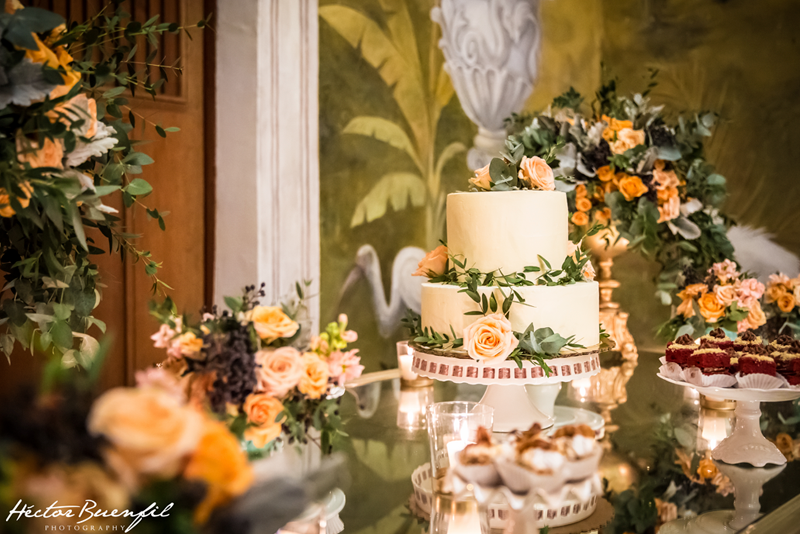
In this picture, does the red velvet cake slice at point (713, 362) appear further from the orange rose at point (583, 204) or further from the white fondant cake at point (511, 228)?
the orange rose at point (583, 204)

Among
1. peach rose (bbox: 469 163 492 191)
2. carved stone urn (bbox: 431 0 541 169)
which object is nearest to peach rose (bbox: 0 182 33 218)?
peach rose (bbox: 469 163 492 191)

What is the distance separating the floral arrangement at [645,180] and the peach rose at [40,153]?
7.42 feet

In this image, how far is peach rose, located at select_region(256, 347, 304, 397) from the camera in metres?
1.15

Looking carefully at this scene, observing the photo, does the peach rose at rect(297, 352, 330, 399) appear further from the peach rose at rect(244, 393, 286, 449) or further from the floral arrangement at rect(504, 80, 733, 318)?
the floral arrangement at rect(504, 80, 733, 318)

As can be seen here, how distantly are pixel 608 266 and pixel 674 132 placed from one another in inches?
31.7

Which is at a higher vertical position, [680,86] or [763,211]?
[680,86]

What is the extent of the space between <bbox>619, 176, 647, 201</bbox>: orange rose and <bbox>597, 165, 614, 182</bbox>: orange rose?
0.06m

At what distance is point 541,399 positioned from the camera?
8.42ft

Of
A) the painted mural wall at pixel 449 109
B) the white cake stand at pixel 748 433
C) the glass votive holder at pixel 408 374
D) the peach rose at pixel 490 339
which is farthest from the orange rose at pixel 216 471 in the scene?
the painted mural wall at pixel 449 109

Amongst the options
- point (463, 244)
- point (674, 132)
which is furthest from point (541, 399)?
point (674, 132)

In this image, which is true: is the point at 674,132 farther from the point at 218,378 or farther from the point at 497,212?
the point at 218,378

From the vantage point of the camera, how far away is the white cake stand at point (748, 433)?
2.08 meters

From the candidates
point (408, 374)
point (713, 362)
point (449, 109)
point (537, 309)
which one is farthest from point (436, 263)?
point (449, 109)

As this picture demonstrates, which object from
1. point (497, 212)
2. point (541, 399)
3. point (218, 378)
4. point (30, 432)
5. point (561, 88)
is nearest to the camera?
point (30, 432)
